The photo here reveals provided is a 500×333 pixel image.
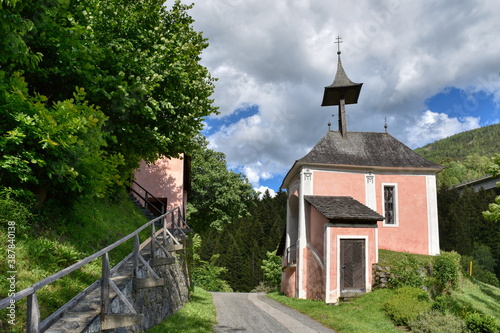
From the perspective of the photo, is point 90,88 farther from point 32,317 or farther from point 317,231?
point 317,231

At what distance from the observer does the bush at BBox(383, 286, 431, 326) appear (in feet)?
38.6

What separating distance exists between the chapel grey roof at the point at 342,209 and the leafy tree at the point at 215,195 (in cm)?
1314

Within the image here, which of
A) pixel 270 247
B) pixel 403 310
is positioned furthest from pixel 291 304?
pixel 270 247

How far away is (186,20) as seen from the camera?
15.1 metres

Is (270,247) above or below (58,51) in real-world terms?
below

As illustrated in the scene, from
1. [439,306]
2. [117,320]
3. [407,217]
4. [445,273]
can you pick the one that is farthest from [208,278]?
[117,320]

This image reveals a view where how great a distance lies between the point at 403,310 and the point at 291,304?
6444 mm

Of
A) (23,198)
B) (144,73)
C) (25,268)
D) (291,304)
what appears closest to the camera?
(25,268)

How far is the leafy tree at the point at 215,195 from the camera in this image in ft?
104

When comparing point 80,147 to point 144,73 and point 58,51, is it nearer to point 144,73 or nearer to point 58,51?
point 58,51

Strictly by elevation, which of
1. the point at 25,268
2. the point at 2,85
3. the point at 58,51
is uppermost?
the point at 58,51

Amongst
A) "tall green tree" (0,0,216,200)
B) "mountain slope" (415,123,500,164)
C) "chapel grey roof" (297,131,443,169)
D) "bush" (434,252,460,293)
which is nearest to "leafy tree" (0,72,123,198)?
"tall green tree" (0,0,216,200)

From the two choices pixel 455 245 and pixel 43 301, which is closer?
pixel 43 301

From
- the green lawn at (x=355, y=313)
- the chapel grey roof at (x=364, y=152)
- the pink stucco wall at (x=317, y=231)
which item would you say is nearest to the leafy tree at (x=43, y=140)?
the green lawn at (x=355, y=313)
